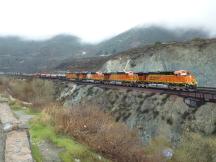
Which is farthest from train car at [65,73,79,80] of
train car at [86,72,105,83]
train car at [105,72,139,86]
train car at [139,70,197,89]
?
train car at [139,70,197,89]

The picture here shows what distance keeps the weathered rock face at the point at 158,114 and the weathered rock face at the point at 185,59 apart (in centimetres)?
2317

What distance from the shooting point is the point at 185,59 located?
84.4 meters

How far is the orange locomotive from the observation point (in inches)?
1941

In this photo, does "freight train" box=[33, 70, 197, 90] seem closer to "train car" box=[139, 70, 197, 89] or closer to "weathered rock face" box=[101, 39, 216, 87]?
"train car" box=[139, 70, 197, 89]

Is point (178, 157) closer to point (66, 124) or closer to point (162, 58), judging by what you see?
point (66, 124)

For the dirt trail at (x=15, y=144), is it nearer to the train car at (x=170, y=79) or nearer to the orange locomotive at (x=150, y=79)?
the train car at (x=170, y=79)

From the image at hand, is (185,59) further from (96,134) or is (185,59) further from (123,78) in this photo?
(96,134)

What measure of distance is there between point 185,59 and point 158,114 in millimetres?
42306

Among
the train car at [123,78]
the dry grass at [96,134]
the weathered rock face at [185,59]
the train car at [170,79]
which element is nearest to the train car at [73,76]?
the weathered rock face at [185,59]

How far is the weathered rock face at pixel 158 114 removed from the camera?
3844 centimetres

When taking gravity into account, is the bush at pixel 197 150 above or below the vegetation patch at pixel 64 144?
below

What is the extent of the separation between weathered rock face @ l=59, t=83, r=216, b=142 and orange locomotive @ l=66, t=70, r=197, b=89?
370cm

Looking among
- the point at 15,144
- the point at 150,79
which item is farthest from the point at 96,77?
the point at 15,144

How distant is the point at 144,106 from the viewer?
163ft
